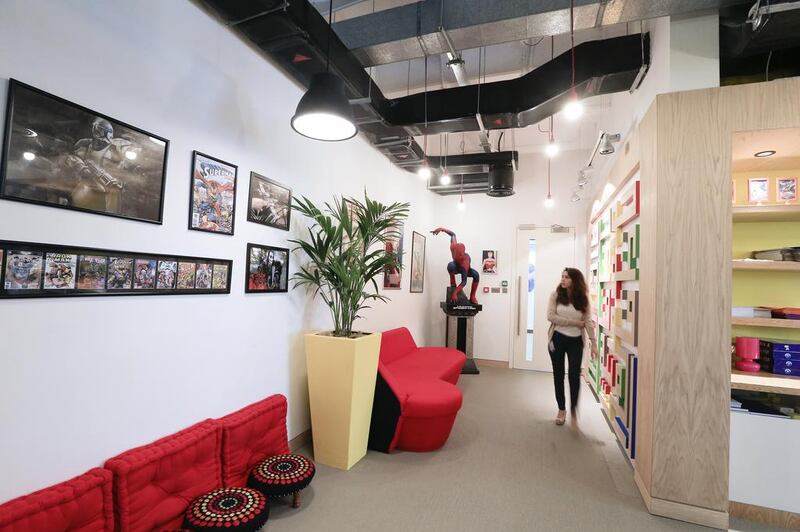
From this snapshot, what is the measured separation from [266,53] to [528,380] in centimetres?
546

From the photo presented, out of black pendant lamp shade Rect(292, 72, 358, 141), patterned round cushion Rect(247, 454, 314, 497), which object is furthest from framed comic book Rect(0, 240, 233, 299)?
patterned round cushion Rect(247, 454, 314, 497)

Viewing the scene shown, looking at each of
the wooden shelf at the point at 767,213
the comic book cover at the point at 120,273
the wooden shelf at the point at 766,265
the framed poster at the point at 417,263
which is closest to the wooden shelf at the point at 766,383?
the wooden shelf at the point at 766,265

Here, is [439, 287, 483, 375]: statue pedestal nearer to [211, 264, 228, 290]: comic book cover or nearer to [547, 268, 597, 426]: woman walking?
[547, 268, 597, 426]: woman walking

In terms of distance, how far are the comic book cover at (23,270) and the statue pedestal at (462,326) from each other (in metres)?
5.31

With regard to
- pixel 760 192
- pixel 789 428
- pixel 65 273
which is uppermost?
pixel 760 192

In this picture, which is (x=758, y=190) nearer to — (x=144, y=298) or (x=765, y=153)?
(x=765, y=153)

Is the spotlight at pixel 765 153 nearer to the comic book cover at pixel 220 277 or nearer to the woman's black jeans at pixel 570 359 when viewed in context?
the woman's black jeans at pixel 570 359

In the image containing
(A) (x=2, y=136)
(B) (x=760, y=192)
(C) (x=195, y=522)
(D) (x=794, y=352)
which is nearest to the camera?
(A) (x=2, y=136)

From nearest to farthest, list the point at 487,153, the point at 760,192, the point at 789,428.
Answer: the point at 789,428, the point at 760,192, the point at 487,153

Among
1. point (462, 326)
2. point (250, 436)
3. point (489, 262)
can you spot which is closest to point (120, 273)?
point (250, 436)

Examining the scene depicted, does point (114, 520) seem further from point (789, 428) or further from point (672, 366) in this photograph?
point (789, 428)

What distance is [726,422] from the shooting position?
91.8 inches

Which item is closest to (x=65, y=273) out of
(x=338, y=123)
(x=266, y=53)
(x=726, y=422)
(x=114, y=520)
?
(x=114, y=520)

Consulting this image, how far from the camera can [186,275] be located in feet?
7.27
